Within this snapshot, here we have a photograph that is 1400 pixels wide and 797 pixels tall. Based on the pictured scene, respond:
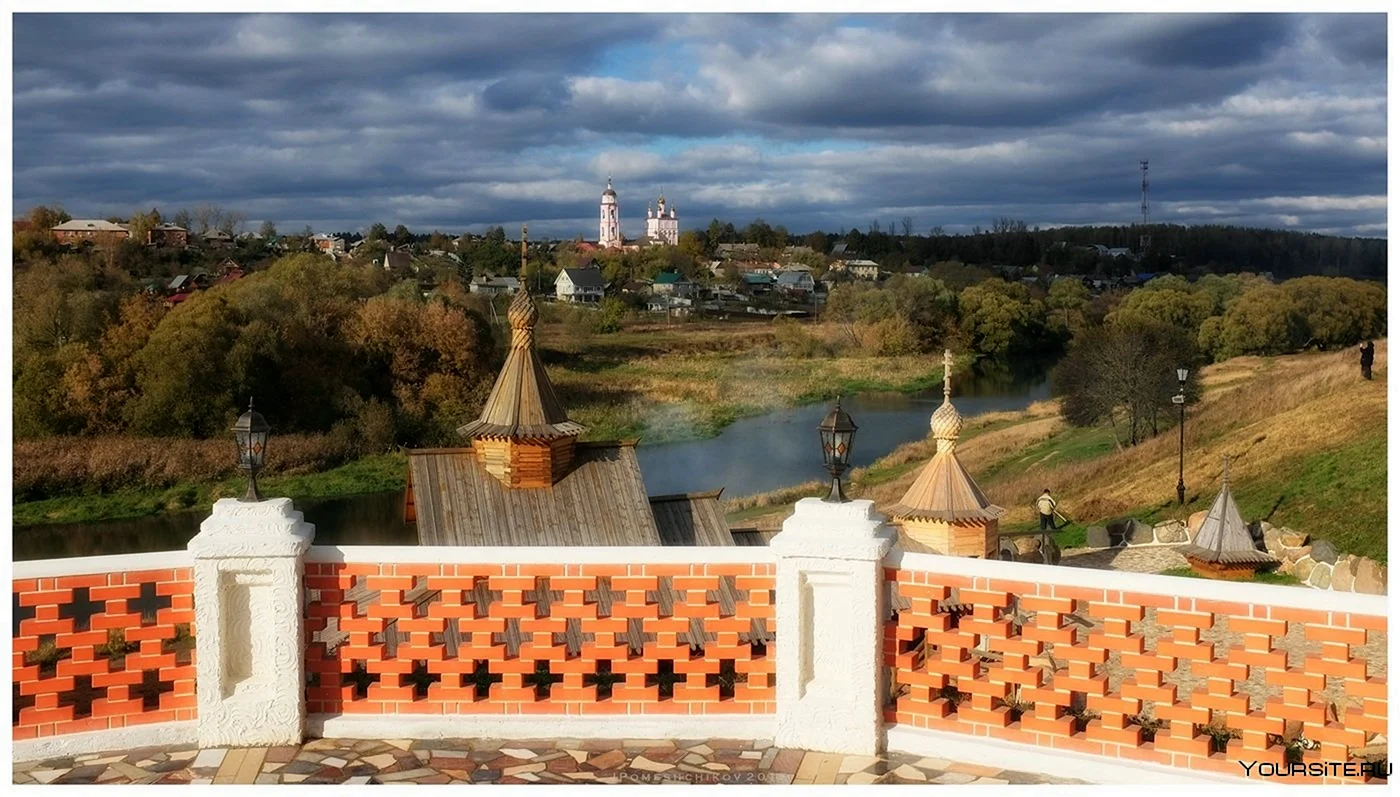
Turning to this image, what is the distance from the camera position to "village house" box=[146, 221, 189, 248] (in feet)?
145

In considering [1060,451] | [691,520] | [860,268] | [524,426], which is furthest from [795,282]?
[524,426]

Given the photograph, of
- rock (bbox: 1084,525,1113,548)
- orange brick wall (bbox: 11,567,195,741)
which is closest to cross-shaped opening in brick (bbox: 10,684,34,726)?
orange brick wall (bbox: 11,567,195,741)

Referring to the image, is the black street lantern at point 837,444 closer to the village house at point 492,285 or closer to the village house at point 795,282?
the village house at point 492,285

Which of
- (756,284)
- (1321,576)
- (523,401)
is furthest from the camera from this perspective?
(756,284)

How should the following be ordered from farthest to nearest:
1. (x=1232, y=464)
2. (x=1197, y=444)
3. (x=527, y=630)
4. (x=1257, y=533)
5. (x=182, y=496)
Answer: (x=182, y=496)
(x=1197, y=444)
(x=1232, y=464)
(x=1257, y=533)
(x=527, y=630)

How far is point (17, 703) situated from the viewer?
185 inches

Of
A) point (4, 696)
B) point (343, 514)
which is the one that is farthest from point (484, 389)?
point (4, 696)

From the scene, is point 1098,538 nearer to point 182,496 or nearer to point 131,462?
point 182,496

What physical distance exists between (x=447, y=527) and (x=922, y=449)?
2448 cm

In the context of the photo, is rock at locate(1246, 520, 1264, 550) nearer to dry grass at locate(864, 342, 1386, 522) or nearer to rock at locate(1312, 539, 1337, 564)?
rock at locate(1312, 539, 1337, 564)

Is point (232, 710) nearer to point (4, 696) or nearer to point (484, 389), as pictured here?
point (4, 696)

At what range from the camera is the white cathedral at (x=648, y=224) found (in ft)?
157

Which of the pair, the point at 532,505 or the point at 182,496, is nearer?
the point at 532,505

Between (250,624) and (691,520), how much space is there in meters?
7.88
